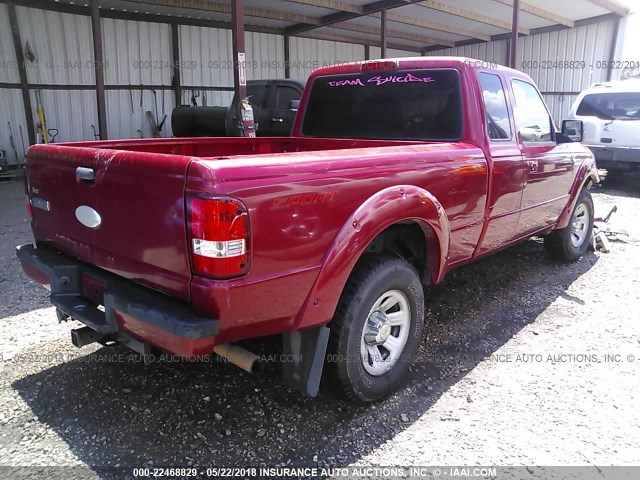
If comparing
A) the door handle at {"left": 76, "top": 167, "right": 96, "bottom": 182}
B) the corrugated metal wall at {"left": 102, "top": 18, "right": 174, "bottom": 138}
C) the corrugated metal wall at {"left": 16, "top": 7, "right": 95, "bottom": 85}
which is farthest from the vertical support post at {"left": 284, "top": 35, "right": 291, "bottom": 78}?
the door handle at {"left": 76, "top": 167, "right": 96, "bottom": 182}

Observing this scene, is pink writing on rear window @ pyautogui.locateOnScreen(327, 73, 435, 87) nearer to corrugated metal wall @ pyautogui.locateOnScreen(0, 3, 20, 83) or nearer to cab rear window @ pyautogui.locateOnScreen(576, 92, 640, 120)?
cab rear window @ pyautogui.locateOnScreen(576, 92, 640, 120)

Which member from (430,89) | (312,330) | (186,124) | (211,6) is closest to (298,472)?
(312,330)

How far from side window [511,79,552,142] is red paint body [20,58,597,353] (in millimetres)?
829

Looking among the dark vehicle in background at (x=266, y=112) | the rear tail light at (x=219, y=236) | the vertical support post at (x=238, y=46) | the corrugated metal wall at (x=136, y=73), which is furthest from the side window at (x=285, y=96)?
the rear tail light at (x=219, y=236)

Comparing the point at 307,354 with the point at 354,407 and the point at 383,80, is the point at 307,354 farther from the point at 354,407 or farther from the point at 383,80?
the point at 383,80

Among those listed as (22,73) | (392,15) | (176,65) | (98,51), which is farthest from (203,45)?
(98,51)

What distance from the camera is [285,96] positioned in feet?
32.0

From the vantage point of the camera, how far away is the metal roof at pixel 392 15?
12.3m

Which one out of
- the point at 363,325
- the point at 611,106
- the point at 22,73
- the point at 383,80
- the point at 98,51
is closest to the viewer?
the point at 363,325

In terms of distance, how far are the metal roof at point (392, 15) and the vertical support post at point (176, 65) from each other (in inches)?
17.6

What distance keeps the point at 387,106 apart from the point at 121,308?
251 cm

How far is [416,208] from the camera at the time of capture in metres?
2.81

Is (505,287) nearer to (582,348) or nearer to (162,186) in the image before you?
(582,348)

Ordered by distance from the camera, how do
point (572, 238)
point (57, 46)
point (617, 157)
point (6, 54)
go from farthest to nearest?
point (57, 46) → point (6, 54) → point (617, 157) → point (572, 238)
